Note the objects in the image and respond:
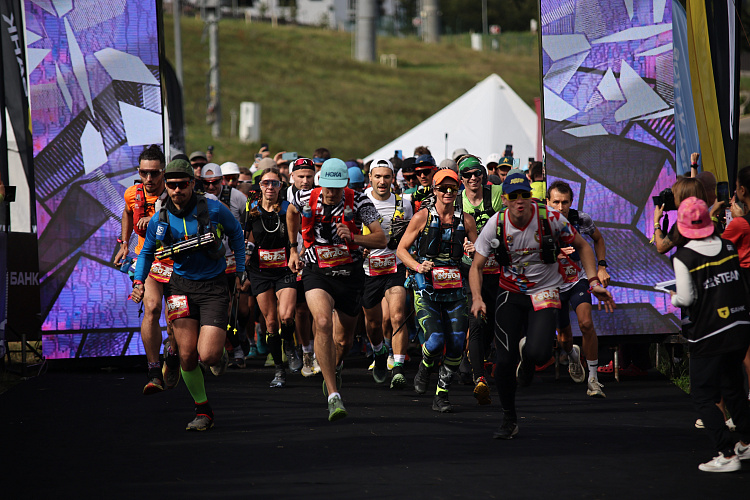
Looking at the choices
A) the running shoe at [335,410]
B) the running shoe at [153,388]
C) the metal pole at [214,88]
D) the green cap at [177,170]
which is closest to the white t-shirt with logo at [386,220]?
the running shoe at [153,388]

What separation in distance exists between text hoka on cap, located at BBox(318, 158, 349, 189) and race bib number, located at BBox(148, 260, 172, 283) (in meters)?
1.60

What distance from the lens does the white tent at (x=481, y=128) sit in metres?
21.9

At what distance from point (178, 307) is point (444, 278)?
8.18 feet

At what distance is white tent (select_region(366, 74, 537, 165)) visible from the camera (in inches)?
861

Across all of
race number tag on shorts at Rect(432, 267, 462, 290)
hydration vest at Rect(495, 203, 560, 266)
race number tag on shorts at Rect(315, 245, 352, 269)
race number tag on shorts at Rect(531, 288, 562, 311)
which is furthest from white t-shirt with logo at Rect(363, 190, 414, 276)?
race number tag on shorts at Rect(531, 288, 562, 311)

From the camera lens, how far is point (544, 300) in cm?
760

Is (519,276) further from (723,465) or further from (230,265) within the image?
(230,265)

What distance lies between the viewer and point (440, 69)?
7950 centimetres

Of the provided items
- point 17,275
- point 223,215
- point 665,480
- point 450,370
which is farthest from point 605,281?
point 17,275

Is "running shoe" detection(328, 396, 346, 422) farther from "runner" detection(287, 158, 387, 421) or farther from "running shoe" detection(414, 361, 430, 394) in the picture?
"running shoe" detection(414, 361, 430, 394)

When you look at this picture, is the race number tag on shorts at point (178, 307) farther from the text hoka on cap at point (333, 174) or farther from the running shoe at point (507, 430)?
the running shoe at point (507, 430)

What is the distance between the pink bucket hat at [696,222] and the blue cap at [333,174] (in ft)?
10.3

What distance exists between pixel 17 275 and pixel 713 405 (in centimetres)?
847

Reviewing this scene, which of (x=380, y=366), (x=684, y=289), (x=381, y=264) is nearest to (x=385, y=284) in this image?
(x=381, y=264)
